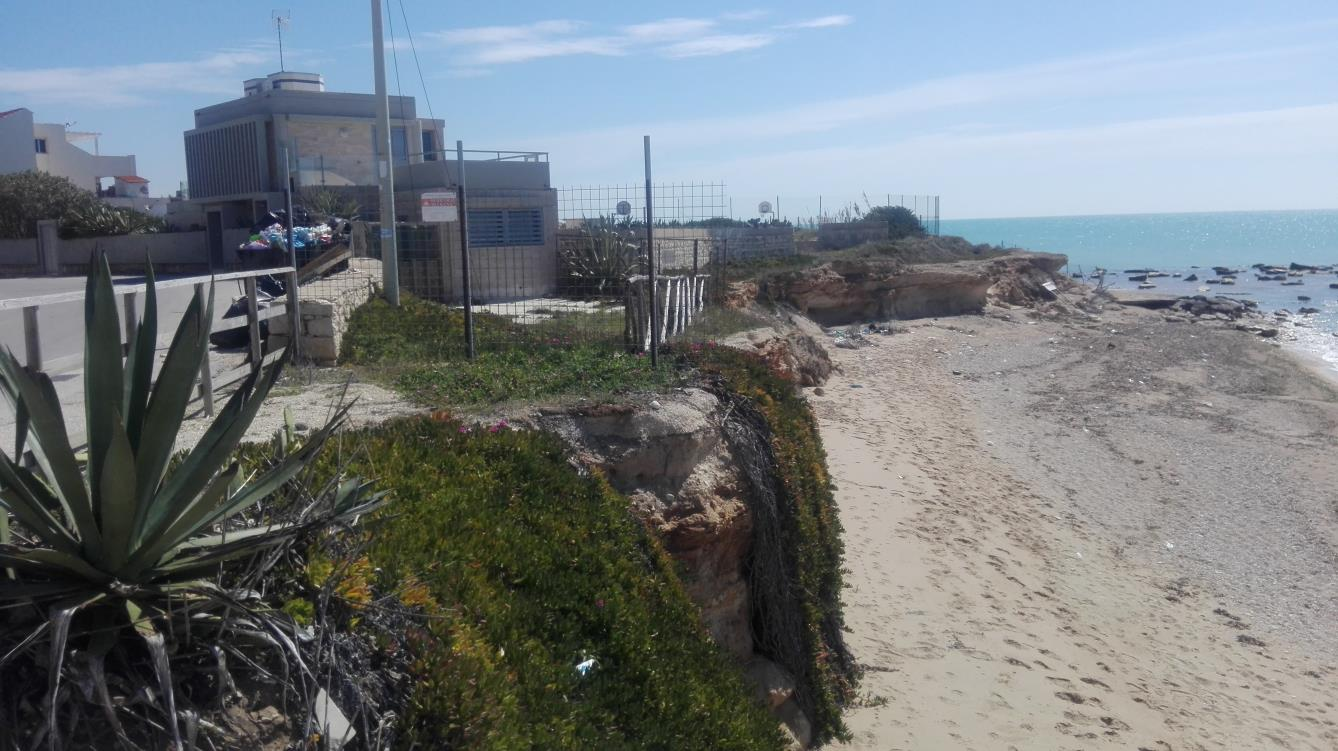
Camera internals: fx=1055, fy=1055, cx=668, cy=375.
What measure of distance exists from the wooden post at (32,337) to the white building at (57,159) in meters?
45.6

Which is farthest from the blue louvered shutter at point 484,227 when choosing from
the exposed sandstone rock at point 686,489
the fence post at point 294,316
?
the exposed sandstone rock at point 686,489

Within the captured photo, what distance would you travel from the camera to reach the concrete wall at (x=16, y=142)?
50.5 meters

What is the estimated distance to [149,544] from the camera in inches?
122

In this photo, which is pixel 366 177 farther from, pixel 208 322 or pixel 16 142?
pixel 16 142

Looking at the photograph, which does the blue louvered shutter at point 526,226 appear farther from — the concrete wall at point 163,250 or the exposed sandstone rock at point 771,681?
the exposed sandstone rock at point 771,681

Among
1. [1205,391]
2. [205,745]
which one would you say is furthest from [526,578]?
[1205,391]

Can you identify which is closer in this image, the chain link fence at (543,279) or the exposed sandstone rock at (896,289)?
the chain link fence at (543,279)

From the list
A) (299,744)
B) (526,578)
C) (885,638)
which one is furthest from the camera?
(885,638)

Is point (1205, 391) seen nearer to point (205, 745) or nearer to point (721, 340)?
point (721, 340)

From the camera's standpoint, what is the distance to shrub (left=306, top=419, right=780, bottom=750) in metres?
3.68

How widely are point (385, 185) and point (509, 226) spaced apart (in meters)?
6.23

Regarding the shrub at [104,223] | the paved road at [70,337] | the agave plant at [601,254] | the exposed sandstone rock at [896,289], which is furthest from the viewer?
the shrub at [104,223]

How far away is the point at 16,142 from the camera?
166ft

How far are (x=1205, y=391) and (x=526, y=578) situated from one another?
21.6 meters
